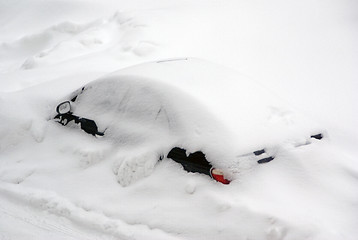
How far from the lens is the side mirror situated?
4906 millimetres

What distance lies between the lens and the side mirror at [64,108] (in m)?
4.91

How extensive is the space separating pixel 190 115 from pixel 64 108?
6.55 feet

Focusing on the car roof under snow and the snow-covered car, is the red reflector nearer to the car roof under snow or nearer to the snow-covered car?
the snow-covered car

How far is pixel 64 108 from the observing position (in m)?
4.96

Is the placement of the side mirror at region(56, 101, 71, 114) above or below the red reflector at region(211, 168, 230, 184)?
below

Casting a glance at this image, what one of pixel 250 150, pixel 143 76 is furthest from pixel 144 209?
pixel 143 76

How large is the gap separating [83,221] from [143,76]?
1.81 meters

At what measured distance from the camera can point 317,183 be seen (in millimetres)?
3688

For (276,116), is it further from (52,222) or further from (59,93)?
(59,93)

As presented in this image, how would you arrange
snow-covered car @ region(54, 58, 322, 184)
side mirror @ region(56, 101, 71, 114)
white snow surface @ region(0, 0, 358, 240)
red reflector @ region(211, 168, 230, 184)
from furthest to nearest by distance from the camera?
side mirror @ region(56, 101, 71, 114) → snow-covered car @ region(54, 58, 322, 184) → red reflector @ region(211, 168, 230, 184) → white snow surface @ region(0, 0, 358, 240)

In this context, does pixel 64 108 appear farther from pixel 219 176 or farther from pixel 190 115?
pixel 219 176

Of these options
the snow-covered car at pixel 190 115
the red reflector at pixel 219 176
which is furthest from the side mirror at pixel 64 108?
the red reflector at pixel 219 176

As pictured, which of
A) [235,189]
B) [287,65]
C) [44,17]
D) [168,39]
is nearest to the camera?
[235,189]

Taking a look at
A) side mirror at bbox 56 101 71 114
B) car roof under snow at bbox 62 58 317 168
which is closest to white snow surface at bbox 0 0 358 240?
car roof under snow at bbox 62 58 317 168
